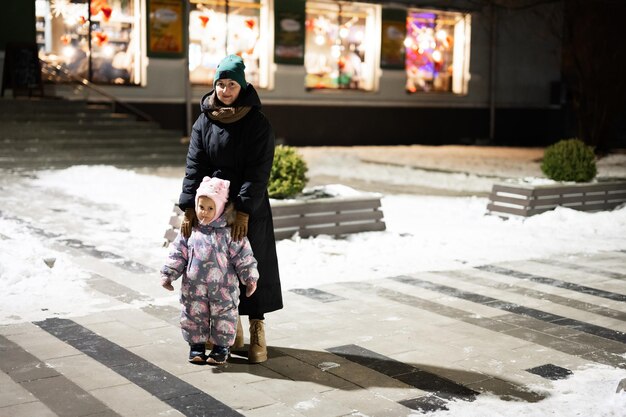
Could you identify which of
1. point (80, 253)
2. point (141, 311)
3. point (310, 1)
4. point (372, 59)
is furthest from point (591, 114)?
point (141, 311)

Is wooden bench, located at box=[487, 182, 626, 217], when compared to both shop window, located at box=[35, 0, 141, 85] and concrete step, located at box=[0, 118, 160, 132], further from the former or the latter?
shop window, located at box=[35, 0, 141, 85]

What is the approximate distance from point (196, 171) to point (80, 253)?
411 centimetres

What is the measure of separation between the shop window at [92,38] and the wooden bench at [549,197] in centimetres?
1410

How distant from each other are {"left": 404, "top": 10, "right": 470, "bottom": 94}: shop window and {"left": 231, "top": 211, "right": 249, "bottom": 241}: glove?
2432cm

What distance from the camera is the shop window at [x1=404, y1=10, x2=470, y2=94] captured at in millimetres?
29266

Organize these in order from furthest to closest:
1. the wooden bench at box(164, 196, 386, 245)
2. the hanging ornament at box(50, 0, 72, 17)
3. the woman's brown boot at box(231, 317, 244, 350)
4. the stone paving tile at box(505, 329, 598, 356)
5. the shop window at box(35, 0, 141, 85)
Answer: the hanging ornament at box(50, 0, 72, 17), the shop window at box(35, 0, 141, 85), the wooden bench at box(164, 196, 386, 245), the stone paving tile at box(505, 329, 598, 356), the woman's brown boot at box(231, 317, 244, 350)

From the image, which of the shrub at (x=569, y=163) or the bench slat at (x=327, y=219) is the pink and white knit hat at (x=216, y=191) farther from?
the shrub at (x=569, y=163)

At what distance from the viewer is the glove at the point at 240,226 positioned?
5518mm

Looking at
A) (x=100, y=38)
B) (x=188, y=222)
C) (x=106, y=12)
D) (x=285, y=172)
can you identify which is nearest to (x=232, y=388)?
(x=188, y=222)

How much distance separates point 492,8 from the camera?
28.0m

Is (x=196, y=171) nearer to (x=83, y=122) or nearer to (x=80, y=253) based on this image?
(x=80, y=253)

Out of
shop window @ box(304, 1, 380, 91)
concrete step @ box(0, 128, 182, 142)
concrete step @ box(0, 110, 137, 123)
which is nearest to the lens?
concrete step @ box(0, 128, 182, 142)

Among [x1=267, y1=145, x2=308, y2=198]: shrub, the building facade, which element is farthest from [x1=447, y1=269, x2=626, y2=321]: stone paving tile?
the building facade

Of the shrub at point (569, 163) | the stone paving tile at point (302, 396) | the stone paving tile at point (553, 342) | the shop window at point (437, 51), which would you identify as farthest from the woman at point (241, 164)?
the shop window at point (437, 51)
